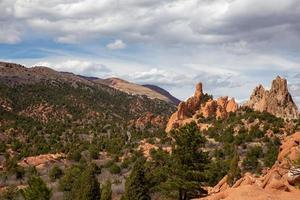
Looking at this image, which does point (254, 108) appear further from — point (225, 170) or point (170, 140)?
point (225, 170)

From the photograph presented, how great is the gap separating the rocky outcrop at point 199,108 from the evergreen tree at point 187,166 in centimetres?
8345

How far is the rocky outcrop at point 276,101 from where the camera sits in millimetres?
129500

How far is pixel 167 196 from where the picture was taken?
47125mm

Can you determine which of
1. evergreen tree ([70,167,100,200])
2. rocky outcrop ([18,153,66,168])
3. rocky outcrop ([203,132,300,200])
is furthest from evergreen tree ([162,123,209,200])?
rocky outcrop ([18,153,66,168])

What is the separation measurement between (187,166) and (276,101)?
92.5 metres

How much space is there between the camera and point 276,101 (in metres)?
132

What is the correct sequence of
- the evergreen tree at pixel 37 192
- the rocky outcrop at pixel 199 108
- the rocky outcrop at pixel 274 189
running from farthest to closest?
1. the rocky outcrop at pixel 199 108
2. the evergreen tree at pixel 37 192
3. the rocky outcrop at pixel 274 189

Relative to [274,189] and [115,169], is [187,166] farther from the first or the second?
[115,169]

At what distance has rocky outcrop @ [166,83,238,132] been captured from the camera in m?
135

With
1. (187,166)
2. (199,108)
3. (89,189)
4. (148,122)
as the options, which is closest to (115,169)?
(89,189)

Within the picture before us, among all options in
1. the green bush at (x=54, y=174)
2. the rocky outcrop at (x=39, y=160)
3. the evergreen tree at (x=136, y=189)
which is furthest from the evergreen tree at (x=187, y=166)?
Result: the rocky outcrop at (x=39, y=160)

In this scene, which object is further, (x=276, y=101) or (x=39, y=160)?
(x=276, y=101)

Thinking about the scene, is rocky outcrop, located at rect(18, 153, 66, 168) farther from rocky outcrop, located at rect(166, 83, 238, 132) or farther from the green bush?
rocky outcrop, located at rect(166, 83, 238, 132)

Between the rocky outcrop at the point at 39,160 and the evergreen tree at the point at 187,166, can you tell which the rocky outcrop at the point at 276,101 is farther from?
the evergreen tree at the point at 187,166
